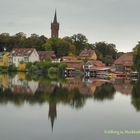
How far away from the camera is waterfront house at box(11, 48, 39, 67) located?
7700 centimetres

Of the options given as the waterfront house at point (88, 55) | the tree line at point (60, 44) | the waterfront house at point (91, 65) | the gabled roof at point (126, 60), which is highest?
the tree line at point (60, 44)

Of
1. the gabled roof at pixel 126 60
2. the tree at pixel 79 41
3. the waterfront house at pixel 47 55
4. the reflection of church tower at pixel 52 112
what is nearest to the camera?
the reflection of church tower at pixel 52 112

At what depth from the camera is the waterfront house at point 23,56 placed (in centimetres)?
7700

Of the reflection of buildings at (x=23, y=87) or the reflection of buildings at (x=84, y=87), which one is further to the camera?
the reflection of buildings at (x=84, y=87)

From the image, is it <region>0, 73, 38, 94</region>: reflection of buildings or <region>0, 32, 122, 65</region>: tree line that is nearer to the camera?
<region>0, 73, 38, 94</region>: reflection of buildings

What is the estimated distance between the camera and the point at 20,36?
305 ft

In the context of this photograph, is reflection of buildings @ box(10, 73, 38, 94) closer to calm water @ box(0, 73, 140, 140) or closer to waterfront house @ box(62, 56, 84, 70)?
calm water @ box(0, 73, 140, 140)

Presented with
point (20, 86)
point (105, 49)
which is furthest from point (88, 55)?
point (20, 86)

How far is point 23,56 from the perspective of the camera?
3061 inches

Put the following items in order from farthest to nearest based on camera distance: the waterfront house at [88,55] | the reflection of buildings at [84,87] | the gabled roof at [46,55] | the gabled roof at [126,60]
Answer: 1. the waterfront house at [88,55]
2. the gabled roof at [46,55]
3. the gabled roof at [126,60]
4. the reflection of buildings at [84,87]

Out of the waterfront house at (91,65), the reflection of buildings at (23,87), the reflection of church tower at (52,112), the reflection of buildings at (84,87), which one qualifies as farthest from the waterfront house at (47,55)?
the reflection of church tower at (52,112)

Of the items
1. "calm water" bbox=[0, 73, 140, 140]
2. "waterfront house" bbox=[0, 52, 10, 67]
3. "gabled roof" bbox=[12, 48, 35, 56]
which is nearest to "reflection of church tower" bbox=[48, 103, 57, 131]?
"calm water" bbox=[0, 73, 140, 140]

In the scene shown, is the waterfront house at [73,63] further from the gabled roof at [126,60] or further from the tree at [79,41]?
the tree at [79,41]

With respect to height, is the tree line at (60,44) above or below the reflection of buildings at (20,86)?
above
